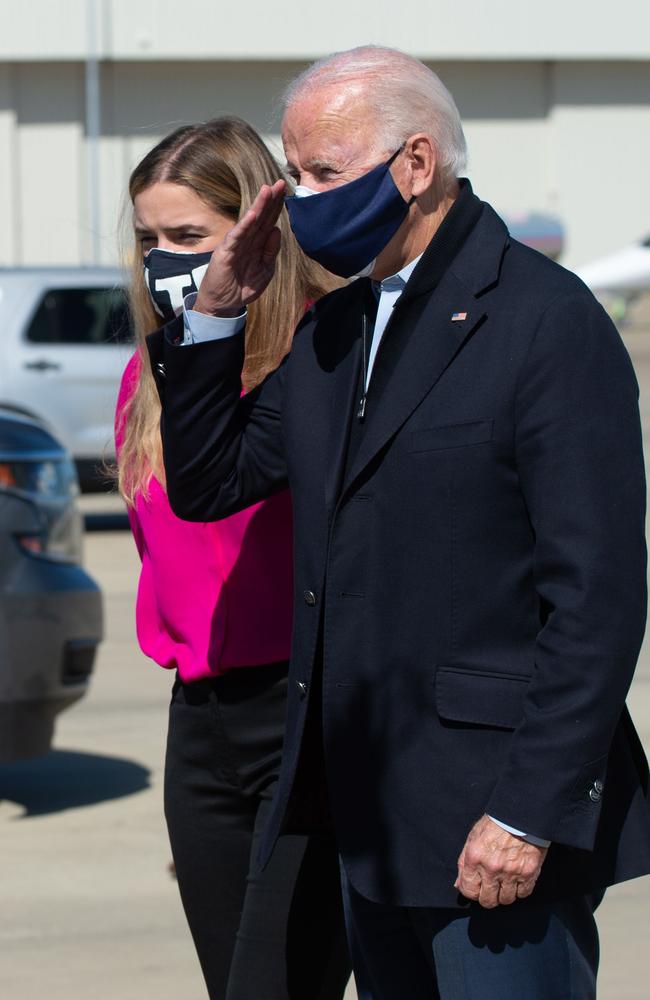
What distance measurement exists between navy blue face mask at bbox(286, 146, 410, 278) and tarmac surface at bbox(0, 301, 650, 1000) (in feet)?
7.44

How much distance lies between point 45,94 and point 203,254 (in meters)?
36.8

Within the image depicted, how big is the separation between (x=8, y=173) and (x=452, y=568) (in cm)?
3739

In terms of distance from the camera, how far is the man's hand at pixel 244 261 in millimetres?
2449

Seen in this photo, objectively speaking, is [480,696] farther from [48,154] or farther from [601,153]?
[601,153]

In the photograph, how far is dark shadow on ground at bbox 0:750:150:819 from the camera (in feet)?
18.6

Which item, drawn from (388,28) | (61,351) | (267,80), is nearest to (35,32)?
(267,80)

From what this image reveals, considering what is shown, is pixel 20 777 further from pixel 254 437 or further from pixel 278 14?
pixel 278 14

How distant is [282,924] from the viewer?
2609 mm

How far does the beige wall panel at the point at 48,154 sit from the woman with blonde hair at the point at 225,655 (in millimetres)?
35743

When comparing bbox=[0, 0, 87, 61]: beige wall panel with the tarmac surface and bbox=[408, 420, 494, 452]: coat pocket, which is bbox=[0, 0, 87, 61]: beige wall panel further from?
bbox=[408, 420, 494, 452]: coat pocket

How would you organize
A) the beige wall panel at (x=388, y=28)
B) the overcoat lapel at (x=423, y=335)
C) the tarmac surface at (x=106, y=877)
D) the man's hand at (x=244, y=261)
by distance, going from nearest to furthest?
the overcoat lapel at (x=423, y=335) → the man's hand at (x=244, y=261) → the tarmac surface at (x=106, y=877) → the beige wall panel at (x=388, y=28)

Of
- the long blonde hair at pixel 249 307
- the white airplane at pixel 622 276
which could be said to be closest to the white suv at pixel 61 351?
the long blonde hair at pixel 249 307

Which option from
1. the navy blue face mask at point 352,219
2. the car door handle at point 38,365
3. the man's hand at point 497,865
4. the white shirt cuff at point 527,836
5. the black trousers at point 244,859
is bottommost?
the car door handle at point 38,365

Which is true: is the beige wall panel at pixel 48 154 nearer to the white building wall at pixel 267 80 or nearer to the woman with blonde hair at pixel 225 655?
the white building wall at pixel 267 80
